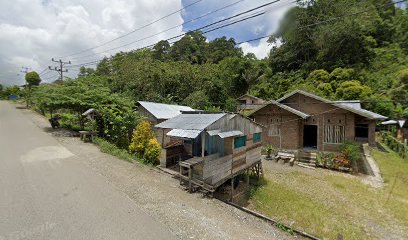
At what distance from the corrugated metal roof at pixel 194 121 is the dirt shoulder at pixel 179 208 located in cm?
253

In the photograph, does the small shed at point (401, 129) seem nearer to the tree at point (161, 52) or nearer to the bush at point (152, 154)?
the bush at point (152, 154)

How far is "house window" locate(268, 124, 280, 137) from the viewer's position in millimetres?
Result: 18562

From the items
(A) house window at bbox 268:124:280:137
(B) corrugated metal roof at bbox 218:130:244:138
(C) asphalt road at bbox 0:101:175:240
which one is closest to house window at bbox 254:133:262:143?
(B) corrugated metal roof at bbox 218:130:244:138

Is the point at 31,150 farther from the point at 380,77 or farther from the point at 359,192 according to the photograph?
the point at 380,77

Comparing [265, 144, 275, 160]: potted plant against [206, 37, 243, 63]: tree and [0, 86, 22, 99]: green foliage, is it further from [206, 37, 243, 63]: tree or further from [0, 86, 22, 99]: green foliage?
[0, 86, 22, 99]: green foliage

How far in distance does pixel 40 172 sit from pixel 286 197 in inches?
450

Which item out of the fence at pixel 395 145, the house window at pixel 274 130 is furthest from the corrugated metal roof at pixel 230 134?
the fence at pixel 395 145

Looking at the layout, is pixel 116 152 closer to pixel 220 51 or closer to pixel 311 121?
pixel 311 121

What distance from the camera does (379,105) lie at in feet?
83.7

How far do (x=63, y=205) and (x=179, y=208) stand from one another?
3.59 metres

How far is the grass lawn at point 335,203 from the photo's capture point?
27.2ft

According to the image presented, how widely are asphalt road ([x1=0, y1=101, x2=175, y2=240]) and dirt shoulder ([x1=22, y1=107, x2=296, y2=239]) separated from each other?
41 centimetres

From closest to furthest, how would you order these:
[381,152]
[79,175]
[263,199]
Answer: [79,175] → [263,199] → [381,152]

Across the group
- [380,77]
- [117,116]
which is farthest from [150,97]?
[380,77]
